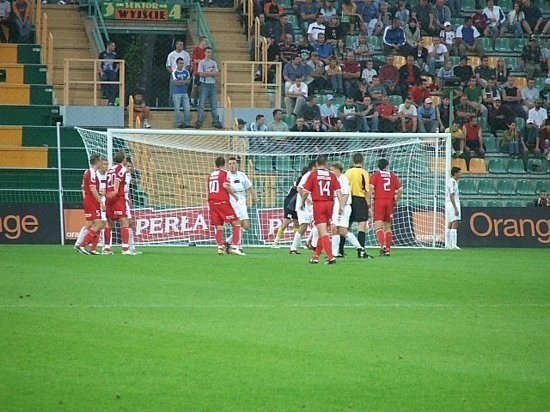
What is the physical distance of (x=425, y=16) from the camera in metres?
35.7

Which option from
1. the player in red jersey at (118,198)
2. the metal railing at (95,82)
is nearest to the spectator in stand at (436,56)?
the metal railing at (95,82)

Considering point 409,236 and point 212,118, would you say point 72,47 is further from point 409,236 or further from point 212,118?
point 409,236

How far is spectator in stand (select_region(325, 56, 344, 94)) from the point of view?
33.0 metres

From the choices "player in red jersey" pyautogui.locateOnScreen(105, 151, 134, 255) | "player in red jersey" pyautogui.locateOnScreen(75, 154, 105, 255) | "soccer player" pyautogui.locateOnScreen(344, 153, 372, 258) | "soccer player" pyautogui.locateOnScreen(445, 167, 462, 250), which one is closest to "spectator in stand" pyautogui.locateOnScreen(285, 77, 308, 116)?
"soccer player" pyautogui.locateOnScreen(445, 167, 462, 250)

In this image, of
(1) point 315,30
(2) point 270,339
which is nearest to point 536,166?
(1) point 315,30

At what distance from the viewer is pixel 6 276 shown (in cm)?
1788

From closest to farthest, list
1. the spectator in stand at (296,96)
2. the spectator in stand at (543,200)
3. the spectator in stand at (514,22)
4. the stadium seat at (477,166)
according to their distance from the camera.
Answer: the spectator in stand at (543,200)
the spectator in stand at (296,96)
the stadium seat at (477,166)
the spectator in stand at (514,22)

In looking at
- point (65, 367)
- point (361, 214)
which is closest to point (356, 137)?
point (361, 214)

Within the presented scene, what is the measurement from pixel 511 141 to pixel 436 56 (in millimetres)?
3403

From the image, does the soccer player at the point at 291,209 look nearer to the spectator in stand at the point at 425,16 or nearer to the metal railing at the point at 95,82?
the metal railing at the point at 95,82

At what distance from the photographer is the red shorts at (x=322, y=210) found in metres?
21.2

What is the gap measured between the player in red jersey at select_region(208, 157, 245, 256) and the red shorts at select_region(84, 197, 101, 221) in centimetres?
215

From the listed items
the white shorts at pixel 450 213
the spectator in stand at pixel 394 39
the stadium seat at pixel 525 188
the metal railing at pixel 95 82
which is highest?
the spectator in stand at pixel 394 39

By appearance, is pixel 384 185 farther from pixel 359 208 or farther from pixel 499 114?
pixel 499 114
